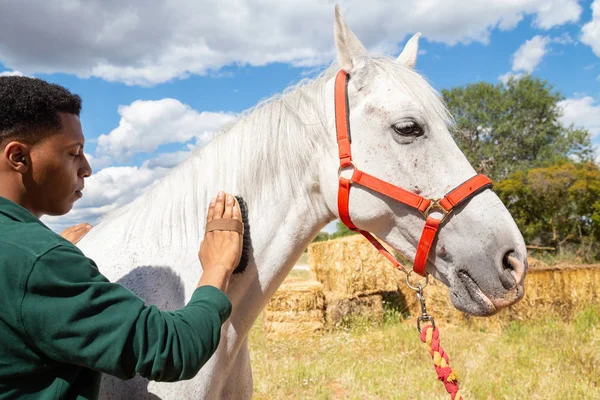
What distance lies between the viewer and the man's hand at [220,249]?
153 centimetres

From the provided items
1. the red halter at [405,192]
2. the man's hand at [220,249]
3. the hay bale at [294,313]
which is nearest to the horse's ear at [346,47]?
the red halter at [405,192]

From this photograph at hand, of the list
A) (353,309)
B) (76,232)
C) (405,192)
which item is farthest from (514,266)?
(353,309)

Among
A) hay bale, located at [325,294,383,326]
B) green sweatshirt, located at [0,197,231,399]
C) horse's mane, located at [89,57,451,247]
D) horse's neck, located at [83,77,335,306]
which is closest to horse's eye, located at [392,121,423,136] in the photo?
horse's mane, located at [89,57,451,247]

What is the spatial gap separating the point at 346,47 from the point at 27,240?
64.9 inches

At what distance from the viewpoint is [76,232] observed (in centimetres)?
262

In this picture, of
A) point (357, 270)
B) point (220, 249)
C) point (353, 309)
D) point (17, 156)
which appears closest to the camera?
point (17, 156)

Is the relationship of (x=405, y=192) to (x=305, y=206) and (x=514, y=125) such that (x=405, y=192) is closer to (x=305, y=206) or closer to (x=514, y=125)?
(x=305, y=206)

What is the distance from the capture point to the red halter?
2006mm

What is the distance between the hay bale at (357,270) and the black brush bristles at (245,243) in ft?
23.7

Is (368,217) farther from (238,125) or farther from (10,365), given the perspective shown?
(10,365)

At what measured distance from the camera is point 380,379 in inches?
222

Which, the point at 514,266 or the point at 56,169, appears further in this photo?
the point at 514,266

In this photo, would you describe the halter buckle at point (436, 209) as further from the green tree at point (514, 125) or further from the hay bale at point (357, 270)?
the green tree at point (514, 125)

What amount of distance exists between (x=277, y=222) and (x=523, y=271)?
1074 mm
